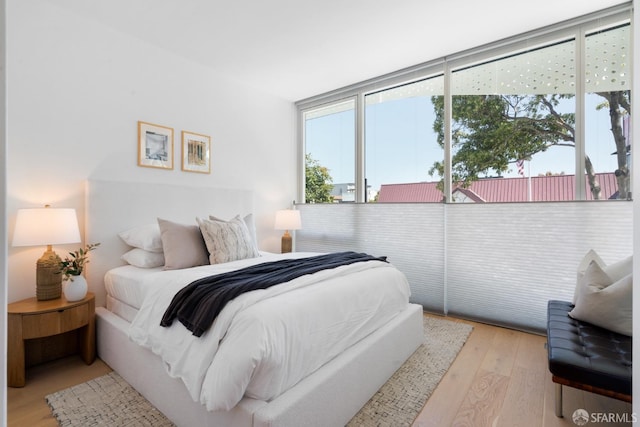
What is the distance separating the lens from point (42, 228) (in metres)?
2.08

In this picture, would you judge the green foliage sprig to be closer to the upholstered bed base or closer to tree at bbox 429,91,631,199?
the upholstered bed base

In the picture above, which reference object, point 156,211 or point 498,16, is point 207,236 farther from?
point 498,16

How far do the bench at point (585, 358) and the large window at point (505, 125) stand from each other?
4.01 ft

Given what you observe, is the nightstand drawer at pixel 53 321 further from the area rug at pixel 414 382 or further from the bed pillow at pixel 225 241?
the area rug at pixel 414 382

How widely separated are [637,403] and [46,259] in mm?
2905

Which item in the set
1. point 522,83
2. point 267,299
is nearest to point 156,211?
point 267,299

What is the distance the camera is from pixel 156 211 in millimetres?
2934

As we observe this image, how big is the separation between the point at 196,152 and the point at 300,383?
269 cm

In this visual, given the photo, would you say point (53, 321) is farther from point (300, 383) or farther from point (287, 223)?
point (287, 223)

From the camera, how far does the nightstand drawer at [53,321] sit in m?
1.92

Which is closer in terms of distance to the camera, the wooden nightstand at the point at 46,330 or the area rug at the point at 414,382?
the area rug at the point at 414,382

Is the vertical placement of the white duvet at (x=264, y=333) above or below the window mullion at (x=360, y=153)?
below

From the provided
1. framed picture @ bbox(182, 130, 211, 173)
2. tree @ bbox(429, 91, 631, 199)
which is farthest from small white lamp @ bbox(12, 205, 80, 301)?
tree @ bbox(429, 91, 631, 199)

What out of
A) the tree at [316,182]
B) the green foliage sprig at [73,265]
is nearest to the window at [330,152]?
the tree at [316,182]
